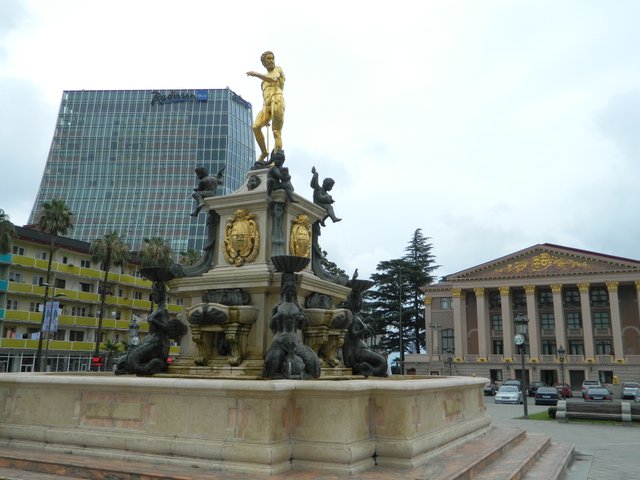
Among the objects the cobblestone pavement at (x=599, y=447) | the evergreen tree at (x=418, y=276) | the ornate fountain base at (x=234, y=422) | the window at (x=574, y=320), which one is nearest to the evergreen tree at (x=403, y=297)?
the evergreen tree at (x=418, y=276)

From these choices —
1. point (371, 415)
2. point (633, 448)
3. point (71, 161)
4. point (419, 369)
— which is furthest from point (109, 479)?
point (71, 161)

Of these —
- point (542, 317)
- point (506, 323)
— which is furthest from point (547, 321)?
point (506, 323)

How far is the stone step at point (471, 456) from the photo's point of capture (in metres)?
7.24

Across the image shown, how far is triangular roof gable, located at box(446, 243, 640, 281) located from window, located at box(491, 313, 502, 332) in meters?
5.49

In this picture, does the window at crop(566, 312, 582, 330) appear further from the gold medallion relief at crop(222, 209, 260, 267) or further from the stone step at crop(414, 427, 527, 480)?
the gold medallion relief at crop(222, 209, 260, 267)

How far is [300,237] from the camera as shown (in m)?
12.4

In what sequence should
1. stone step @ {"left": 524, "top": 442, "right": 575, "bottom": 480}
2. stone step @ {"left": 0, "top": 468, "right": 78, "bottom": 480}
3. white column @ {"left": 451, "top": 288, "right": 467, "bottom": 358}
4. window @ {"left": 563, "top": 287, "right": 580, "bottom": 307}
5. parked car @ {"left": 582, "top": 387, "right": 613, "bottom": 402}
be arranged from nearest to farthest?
1. stone step @ {"left": 0, "top": 468, "right": 78, "bottom": 480}
2. stone step @ {"left": 524, "top": 442, "right": 575, "bottom": 480}
3. parked car @ {"left": 582, "top": 387, "right": 613, "bottom": 402}
4. window @ {"left": 563, "top": 287, "right": 580, "bottom": 307}
5. white column @ {"left": 451, "top": 288, "right": 467, "bottom": 358}

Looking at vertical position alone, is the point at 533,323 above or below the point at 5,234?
below

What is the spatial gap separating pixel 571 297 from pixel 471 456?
72931 mm

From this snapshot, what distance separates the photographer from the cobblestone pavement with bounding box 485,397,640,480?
10953mm

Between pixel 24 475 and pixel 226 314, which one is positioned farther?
pixel 226 314

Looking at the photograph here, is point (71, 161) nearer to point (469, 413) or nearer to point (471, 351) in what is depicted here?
point (471, 351)

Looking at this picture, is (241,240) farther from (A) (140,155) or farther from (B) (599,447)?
(A) (140,155)

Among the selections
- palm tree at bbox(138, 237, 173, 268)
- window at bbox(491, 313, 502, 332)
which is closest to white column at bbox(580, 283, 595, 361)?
window at bbox(491, 313, 502, 332)
